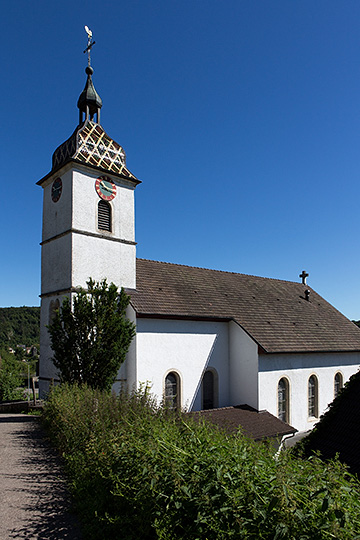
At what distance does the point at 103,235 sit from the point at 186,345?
624cm

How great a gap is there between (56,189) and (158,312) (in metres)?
7.52

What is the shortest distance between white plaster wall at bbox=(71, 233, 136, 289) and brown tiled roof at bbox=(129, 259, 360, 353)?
3.22ft

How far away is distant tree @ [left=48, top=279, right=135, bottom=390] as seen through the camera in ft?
44.3

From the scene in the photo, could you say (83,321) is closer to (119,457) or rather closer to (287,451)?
(119,457)

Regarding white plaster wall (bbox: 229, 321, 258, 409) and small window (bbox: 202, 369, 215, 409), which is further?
small window (bbox: 202, 369, 215, 409)

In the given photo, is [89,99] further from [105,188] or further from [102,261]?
[102,261]

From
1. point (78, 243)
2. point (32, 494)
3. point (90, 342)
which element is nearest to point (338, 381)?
point (90, 342)

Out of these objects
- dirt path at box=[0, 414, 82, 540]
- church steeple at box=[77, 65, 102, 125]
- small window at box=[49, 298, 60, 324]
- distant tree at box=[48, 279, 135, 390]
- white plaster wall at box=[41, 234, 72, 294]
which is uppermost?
church steeple at box=[77, 65, 102, 125]

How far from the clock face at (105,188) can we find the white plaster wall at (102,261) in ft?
6.85

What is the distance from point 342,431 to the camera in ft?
27.3

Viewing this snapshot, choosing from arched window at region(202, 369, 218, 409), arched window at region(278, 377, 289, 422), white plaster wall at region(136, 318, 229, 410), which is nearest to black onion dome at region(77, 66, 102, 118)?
white plaster wall at region(136, 318, 229, 410)

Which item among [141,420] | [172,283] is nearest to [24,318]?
[172,283]

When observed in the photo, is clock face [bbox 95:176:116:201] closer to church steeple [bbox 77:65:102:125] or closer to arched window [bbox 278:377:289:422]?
church steeple [bbox 77:65:102:125]

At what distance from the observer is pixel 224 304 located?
2009cm
